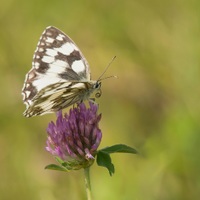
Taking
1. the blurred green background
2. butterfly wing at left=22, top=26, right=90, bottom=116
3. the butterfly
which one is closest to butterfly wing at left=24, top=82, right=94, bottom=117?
the butterfly

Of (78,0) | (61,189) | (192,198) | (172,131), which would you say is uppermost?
(78,0)

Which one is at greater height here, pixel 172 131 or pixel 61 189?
pixel 172 131

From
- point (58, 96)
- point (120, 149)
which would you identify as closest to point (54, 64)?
point (58, 96)

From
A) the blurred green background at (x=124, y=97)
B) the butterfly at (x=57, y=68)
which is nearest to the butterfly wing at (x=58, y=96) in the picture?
the butterfly at (x=57, y=68)

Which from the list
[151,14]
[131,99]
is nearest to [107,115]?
[131,99]

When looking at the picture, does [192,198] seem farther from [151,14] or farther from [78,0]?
[78,0]

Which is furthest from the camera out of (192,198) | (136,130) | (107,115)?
(107,115)

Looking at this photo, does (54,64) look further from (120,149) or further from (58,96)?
(120,149)
